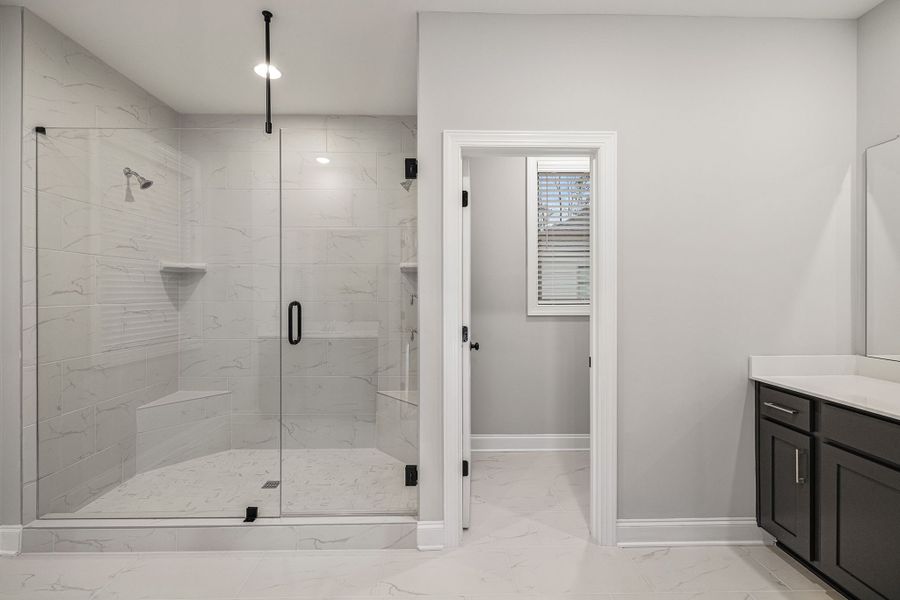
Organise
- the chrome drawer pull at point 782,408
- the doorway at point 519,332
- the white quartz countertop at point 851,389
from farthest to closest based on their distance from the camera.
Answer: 1. the doorway at point 519,332
2. the chrome drawer pull at point 782,408
3. the white quartz countertop at point 851,389

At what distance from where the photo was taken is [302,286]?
7.98 feet

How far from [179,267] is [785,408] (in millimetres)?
3044

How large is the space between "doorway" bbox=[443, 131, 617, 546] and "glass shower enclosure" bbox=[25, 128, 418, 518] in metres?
0.21

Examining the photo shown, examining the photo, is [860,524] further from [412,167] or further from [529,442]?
[412,167]

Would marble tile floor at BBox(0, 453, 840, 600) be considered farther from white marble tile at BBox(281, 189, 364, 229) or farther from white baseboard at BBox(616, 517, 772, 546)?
white marble tile at BBox(281, 189, 364, 229)

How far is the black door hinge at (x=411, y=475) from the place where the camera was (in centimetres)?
242

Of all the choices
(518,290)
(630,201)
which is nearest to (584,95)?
(630,201)

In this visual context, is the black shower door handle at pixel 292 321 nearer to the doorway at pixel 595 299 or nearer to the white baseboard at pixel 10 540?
the doorway at pixel 595 299

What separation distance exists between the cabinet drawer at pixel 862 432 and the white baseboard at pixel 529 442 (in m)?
2.02

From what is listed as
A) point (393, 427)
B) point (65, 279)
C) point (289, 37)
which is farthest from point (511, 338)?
point (65, 279)

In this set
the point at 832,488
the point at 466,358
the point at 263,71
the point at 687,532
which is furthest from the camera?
the point at 263,71

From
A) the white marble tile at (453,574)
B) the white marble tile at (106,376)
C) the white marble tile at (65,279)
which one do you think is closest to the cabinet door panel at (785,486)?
the white marble tile at (453,574)

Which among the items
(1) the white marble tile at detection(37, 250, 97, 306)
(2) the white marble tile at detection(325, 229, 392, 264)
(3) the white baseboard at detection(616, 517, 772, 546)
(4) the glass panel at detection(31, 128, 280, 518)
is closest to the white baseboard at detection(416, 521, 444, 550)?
(4) the glass panel at detection(31, 128, 280, 518)

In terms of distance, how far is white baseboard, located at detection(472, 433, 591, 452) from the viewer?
3.80m
